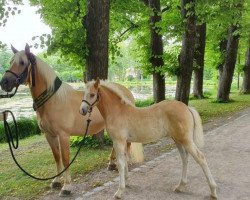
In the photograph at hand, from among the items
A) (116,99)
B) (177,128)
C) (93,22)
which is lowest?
(177,128)

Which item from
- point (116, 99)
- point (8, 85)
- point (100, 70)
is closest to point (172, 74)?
point (100, 70)

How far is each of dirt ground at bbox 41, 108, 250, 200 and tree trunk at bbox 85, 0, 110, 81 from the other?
2919 mm

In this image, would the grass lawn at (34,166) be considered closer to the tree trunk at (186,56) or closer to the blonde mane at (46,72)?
the blonde mane at (46,72)

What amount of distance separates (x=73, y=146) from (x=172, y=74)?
7.35 meters

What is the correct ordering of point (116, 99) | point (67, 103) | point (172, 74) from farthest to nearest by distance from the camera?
point (172, 74) < point (67, 103) < point (116, 99)

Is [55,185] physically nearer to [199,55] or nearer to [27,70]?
[27,70]

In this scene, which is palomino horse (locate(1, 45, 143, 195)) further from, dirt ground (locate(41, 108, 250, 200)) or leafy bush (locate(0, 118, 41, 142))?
leafy bush (locate(0, 118, 41, 142))

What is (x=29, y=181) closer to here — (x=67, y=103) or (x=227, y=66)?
(x=67, y=103)

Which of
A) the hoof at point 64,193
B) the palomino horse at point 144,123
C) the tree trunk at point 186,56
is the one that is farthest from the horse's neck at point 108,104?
the tree trunk at point 186,56

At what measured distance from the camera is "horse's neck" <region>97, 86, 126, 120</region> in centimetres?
668

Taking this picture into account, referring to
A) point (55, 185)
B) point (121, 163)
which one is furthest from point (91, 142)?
point (121, 163)

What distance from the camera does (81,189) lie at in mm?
7152

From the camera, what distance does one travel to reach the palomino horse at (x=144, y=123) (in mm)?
6465

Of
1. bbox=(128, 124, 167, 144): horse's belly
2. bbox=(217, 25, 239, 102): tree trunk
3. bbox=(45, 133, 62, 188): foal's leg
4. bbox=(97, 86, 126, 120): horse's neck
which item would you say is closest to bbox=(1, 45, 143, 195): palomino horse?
bbox=(45, 133, 62, 188): foal's leg
